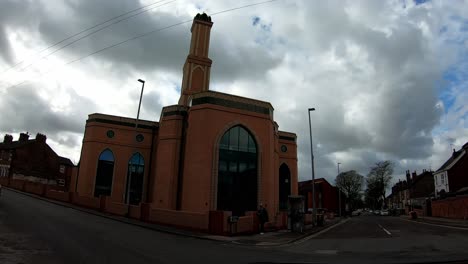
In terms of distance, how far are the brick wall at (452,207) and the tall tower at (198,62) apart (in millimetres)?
31355

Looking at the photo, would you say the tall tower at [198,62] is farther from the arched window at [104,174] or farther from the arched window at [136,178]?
the arched window at [104,174]

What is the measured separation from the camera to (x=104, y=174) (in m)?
37.2

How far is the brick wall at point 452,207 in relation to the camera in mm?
38812

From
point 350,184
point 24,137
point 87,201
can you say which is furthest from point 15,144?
point 350,184

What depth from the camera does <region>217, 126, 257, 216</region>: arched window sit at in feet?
93.4

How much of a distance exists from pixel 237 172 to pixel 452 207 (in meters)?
30.3

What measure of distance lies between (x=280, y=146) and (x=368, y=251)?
31.6m

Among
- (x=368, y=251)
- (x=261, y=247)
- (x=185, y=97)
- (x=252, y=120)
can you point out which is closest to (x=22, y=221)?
(x=261, y=247)

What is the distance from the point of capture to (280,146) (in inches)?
1752

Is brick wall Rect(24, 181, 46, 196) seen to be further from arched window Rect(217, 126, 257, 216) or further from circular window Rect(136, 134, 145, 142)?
arched window Rect(217, 126, 257, 216)

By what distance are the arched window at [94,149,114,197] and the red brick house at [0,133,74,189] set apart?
24731 mm

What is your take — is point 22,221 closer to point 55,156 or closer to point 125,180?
point 125,180

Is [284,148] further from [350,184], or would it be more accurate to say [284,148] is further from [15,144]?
[350,184]

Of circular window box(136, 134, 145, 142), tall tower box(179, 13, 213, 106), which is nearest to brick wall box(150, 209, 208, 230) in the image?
circular window box(136, 134, 145, 142)
